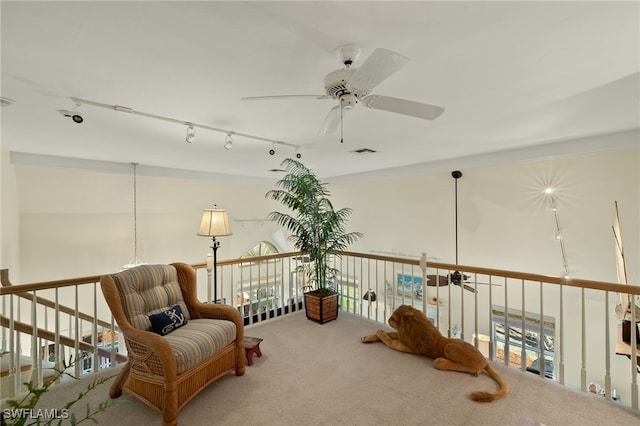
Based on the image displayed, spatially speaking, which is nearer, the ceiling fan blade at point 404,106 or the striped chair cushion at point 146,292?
the ceiling fan blade at point 404,106

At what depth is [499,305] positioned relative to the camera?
18.7 ft

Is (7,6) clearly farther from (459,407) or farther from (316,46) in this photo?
(459,407)

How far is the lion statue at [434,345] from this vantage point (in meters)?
2.47

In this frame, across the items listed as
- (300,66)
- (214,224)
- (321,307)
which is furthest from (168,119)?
(321,307)

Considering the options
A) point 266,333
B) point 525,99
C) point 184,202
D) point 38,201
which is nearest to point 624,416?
point 525,99

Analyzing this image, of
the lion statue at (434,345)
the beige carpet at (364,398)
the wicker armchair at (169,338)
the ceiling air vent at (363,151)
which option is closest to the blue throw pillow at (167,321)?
the wicker armchair at (169,338)

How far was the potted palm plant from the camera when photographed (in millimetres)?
3650

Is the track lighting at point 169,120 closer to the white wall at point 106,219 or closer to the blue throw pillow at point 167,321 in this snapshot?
the blue throw pillow at point 167,321

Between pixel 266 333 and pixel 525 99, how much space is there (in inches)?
141

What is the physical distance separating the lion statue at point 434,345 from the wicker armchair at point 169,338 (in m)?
1.60

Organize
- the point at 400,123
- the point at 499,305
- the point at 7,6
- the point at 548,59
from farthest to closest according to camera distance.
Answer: the point at 499,305
the point at 400,123
the point at 548,59
the point at 7,6

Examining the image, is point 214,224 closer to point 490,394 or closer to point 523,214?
point 490,394

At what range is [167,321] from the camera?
2.29 meters

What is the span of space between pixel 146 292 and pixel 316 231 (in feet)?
6.55
